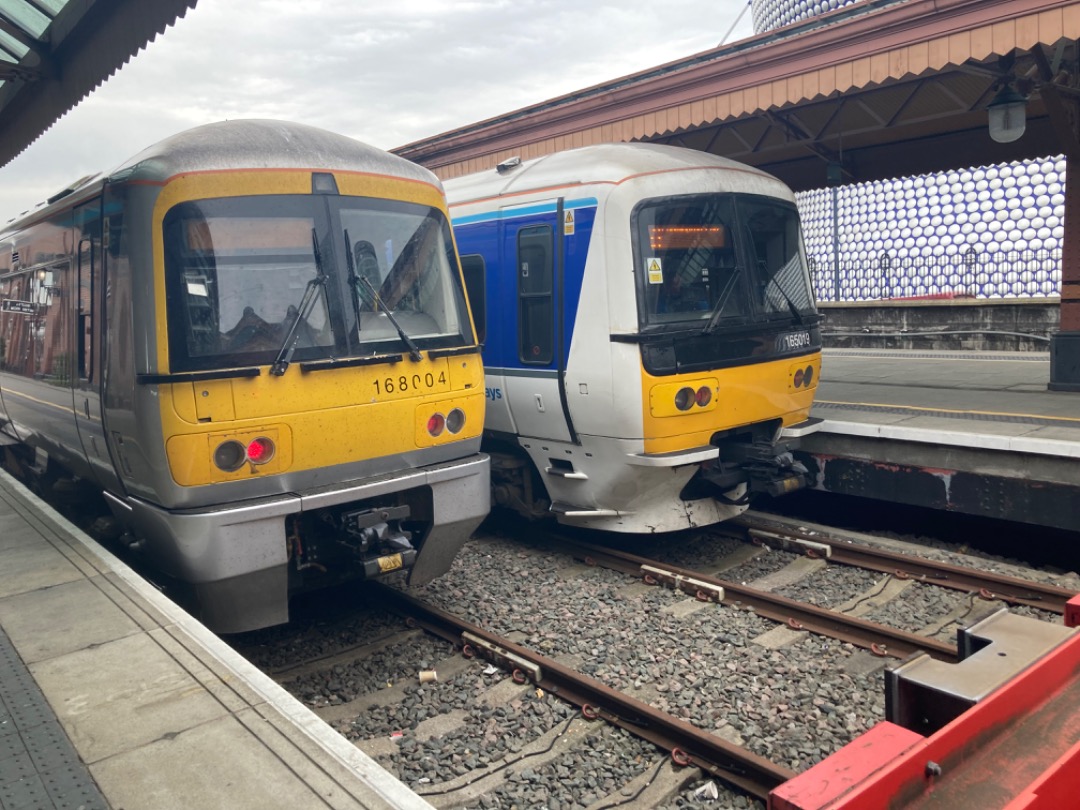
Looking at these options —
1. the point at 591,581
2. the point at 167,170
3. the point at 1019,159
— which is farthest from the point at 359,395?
the point at 1019,159

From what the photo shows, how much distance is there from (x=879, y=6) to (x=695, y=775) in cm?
742

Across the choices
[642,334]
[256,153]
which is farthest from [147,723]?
[642,334]

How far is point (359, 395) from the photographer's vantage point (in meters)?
5.07

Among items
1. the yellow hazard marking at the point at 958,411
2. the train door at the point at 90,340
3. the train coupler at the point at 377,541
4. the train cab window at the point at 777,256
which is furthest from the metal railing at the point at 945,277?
the train door at the point at 90,340

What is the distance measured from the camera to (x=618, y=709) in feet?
14.8

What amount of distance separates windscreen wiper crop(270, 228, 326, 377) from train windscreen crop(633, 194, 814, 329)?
7.97ft

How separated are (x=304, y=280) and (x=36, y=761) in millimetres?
2730

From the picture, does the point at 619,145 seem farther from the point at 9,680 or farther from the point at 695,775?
the point at 9,680

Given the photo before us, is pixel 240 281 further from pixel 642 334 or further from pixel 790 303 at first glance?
pixel 790 303

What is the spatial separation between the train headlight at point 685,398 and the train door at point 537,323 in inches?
36.5

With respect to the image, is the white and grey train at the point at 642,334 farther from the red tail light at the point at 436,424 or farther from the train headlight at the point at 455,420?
the red tail light at the point at 436,424

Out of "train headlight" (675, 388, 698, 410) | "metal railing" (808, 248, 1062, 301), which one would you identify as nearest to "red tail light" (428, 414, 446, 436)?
"train headlight" (675, 388, 698, 410)

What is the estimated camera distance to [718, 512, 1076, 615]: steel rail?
5844mm

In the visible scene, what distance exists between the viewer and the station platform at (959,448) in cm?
673
